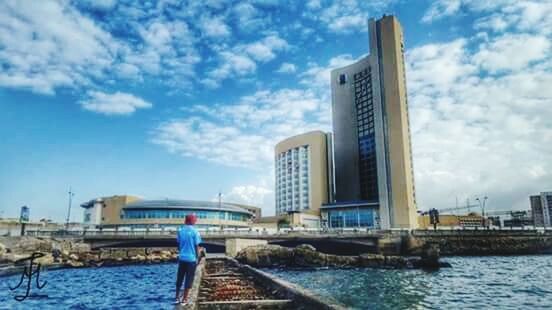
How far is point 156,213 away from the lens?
303 feet

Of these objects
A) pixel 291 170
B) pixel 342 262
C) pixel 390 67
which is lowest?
pixel 342 262

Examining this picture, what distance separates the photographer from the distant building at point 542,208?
156 m

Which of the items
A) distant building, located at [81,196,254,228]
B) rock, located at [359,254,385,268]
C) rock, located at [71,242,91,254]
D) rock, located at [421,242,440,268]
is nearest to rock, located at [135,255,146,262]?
rock, located at [71,242,91,254]

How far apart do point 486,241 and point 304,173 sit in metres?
76.2

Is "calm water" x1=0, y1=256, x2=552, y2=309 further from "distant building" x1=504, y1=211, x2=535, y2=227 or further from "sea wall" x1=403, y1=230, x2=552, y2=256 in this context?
"distant building" x1=504, y1=211, x2=535, y2=227

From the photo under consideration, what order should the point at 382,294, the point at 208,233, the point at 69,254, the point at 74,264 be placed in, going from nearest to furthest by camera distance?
the point at 382,294
the point at 74,264
the point at 69,254
the point at 208,233

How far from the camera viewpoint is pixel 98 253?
5006cm

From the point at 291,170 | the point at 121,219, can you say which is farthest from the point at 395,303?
the point at 291,170

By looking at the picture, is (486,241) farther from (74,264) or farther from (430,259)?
(74,264)

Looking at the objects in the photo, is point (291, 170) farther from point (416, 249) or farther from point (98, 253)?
point (98, 253)

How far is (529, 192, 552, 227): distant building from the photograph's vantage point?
511 feet

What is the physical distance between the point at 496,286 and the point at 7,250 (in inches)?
1834

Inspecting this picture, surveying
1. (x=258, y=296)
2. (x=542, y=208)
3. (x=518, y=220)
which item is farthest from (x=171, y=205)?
→ (x=542, y=208)

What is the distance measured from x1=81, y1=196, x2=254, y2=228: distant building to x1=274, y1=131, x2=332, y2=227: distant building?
31585mm
